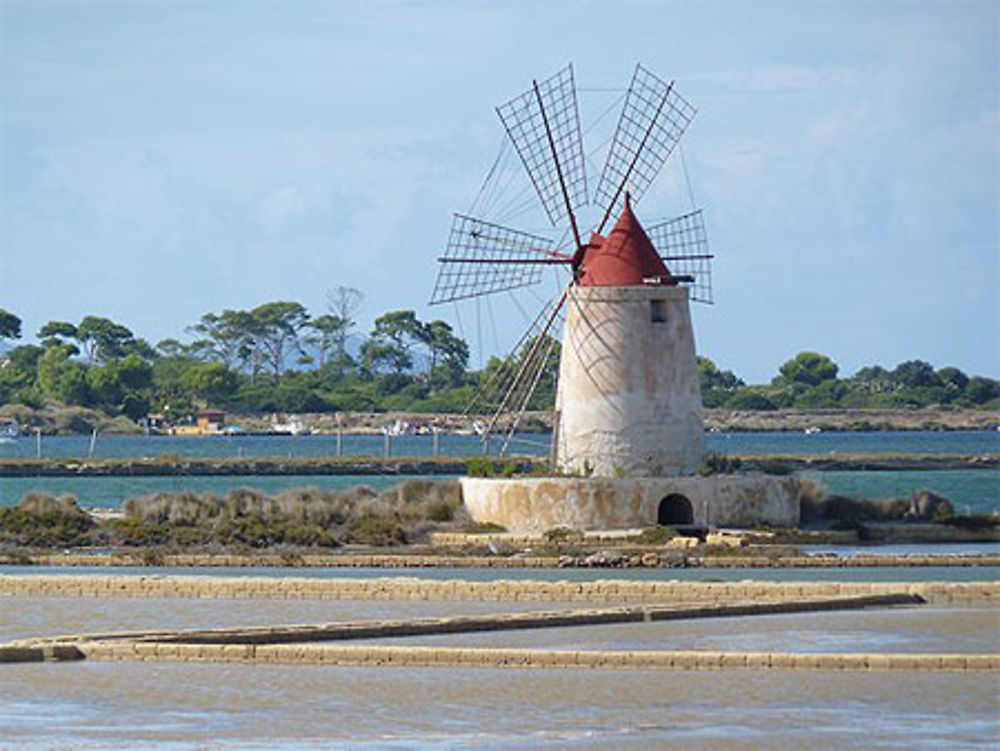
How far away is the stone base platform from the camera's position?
2600 centimetres

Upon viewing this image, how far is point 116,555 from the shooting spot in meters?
24.6

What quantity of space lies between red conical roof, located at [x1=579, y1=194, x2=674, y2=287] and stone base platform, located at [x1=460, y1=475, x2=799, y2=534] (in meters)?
2.45

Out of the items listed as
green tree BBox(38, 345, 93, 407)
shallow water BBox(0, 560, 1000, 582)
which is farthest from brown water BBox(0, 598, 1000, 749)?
green tree BBox(38, 345, 93, 407)

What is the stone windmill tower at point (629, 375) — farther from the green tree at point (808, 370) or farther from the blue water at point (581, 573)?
the green tree at point (808, 370)

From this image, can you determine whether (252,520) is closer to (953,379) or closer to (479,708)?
(479,708)

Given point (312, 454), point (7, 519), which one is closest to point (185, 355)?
point (312, 454)

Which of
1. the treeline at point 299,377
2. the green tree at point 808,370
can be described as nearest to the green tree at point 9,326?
the treeline at point 299,377

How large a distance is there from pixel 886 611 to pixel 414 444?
67273 millimetres

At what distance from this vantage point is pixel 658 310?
2697cm

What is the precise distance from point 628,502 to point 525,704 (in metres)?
12.8

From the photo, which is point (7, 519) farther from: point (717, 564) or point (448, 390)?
point (448, 390)

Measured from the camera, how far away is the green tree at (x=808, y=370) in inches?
4739

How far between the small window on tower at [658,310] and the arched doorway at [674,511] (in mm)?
2065

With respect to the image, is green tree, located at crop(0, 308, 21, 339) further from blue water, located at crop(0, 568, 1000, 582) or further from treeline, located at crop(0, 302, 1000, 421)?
blue water, located at crop(0, 568, 1000, 582)
